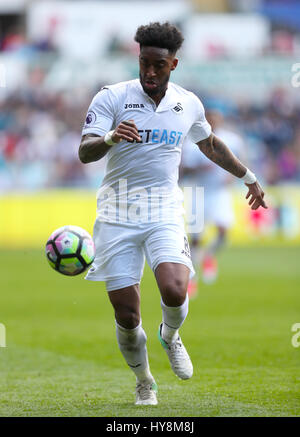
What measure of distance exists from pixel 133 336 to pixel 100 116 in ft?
5.12

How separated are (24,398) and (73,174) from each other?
17109 millimetres

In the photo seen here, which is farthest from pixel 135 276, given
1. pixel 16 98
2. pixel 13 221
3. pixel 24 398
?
pixel 16 98

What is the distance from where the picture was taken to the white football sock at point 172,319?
6122mm

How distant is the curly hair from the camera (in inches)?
236

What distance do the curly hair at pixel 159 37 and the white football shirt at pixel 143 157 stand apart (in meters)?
0.37

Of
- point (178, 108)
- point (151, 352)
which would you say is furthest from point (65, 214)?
point (178, 108)

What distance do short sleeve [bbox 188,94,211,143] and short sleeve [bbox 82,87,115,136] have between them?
0.75m

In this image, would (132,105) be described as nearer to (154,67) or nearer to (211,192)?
(154,67)

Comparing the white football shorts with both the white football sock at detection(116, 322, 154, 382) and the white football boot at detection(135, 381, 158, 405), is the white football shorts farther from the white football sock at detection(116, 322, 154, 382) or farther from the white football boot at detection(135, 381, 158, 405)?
the white football boot at detection(135, 381, 158, 405)

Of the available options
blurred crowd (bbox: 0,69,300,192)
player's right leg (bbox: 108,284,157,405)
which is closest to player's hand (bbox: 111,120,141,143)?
player's right leg (bbox: 108,284,157,405)

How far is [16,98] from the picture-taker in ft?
81.3

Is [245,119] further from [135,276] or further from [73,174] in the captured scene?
[135,276]

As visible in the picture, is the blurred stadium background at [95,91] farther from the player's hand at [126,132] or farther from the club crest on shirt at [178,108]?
the player's hand at [126,132]

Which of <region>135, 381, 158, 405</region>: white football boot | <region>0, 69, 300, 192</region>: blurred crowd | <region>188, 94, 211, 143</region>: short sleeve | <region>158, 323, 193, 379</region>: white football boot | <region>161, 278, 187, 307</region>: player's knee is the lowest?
<region>135, 381, 158, 405</region>: white football boot
